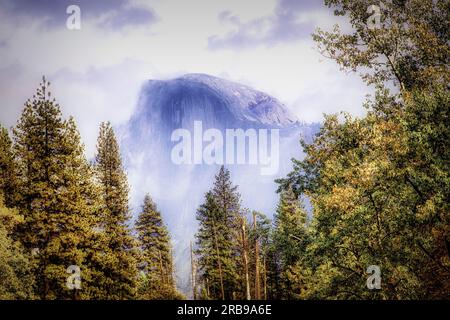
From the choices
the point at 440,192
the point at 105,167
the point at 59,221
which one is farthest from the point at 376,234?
the point at 105,167

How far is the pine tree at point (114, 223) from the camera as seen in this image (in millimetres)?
27344

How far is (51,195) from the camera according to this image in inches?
A: 856

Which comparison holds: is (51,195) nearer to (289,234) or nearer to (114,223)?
(114,223)

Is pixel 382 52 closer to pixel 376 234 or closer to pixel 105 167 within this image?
pixel 376 234

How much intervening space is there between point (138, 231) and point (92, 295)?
18.5m

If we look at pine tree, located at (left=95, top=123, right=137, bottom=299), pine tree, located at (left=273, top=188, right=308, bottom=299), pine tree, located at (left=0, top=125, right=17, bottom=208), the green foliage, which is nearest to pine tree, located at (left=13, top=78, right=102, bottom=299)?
pine tree, located at (left=0, top=125, right=17, bottom=208)

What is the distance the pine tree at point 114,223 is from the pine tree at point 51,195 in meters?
3.46

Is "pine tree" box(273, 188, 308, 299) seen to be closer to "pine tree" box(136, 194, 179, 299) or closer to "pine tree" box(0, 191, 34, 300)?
"pine tree" box(136, 194, 179, 299)

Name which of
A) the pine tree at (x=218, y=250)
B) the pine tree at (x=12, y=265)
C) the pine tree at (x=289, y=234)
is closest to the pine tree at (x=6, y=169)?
the pine tree at (x=12, y=265)

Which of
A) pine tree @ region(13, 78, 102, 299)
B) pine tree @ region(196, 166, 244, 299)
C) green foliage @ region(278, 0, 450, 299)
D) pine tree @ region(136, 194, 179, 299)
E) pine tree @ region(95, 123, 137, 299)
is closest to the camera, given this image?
green foliage @ region(278, 0, 450, 299)

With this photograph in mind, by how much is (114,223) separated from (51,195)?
8.41 metres

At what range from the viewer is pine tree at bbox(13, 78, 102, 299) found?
2138cm

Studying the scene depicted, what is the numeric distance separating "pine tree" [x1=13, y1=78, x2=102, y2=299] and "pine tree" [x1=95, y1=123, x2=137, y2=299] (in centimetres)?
346
